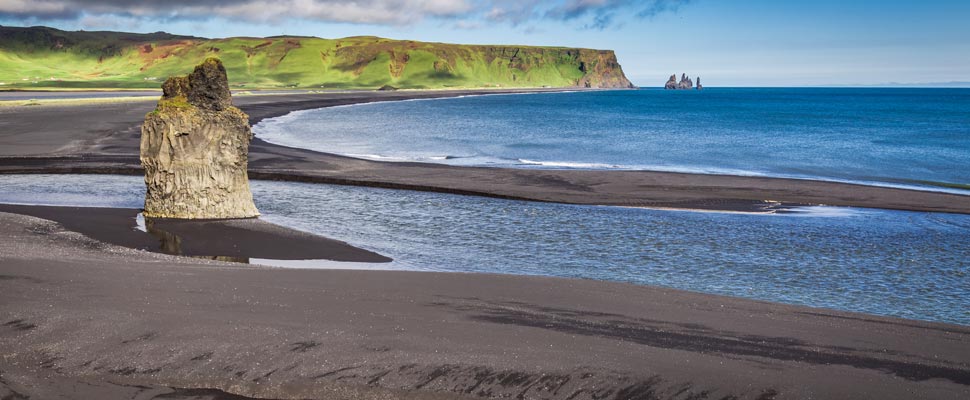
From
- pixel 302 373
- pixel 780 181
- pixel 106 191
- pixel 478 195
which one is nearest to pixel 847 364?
pixel 302 373

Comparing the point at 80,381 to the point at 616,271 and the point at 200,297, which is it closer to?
the point at 200,297

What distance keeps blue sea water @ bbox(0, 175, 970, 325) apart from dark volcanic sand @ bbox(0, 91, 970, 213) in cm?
170

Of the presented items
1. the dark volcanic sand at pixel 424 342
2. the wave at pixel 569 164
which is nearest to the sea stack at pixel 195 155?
the dark volcanic sand at pixel 424 342

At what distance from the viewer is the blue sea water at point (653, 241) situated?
47.0 feet

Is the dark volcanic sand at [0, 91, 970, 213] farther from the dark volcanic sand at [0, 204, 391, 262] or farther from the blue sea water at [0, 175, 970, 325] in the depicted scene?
the dark volcanic sand at [0, 204, 391, 262]

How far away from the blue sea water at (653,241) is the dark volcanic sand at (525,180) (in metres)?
1.70

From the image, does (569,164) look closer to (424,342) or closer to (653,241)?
(653,241)

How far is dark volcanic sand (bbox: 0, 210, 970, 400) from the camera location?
26.4ft

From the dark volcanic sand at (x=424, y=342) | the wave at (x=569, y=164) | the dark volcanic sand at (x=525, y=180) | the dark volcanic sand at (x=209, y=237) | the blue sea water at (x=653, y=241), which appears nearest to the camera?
the dark volcanic sand at (x=424, y=342)

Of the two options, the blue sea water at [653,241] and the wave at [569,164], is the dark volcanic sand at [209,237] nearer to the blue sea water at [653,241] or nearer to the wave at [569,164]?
the blue sea water at [653,241]

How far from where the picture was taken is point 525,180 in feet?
102

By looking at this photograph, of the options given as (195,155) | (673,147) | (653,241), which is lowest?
(673,147)

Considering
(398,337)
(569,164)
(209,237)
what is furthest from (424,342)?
(569,164)

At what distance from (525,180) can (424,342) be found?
2194 cm
